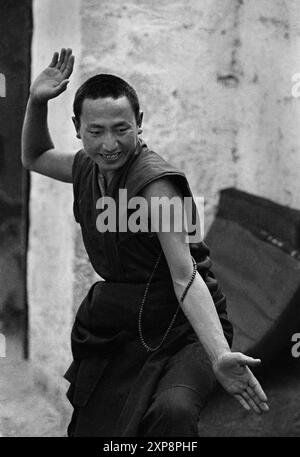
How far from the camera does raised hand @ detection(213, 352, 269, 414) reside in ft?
8.34

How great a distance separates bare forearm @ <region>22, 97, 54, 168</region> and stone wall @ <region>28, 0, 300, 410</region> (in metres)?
0.84

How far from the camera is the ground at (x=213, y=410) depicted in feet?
13.0

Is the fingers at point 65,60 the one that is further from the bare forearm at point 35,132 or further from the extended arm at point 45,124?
the bare forearm at point 35,132

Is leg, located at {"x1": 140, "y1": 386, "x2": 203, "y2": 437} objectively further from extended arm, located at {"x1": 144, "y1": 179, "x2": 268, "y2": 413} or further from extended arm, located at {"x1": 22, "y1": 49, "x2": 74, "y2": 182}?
extended arm, located at {"x1": 22, "y1": 49, "x2": 74, "y2": 182}

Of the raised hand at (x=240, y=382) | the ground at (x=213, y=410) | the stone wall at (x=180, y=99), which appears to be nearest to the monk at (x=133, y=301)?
the raised hand at (x=240, y=382)

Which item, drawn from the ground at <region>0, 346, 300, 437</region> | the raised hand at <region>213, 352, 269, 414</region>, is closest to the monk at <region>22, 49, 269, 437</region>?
the raised hand at <region>213, 352, 269, 414</region>

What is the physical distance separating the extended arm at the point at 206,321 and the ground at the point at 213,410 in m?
1.44

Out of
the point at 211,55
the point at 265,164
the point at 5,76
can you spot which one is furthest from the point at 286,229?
the point at 5,76

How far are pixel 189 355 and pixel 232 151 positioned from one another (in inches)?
73.7

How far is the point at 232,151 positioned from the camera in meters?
4.40

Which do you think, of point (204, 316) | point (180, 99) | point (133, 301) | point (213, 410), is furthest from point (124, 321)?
point (180, 99)

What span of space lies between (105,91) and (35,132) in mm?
505

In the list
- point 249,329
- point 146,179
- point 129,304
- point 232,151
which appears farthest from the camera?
point 232,151
